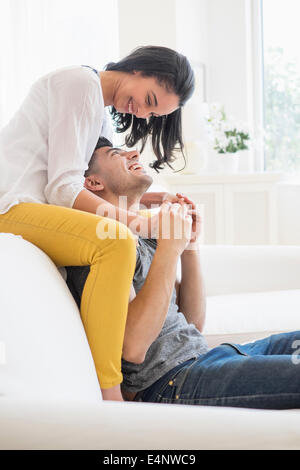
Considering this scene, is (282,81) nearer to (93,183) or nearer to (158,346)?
(93,183)

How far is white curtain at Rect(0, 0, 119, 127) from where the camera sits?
309 cm

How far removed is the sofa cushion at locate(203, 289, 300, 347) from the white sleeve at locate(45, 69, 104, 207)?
0.69 meters

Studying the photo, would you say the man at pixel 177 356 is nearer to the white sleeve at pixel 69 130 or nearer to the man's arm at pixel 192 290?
the man's arm at pixel 192 290

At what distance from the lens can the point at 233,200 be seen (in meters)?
4.27

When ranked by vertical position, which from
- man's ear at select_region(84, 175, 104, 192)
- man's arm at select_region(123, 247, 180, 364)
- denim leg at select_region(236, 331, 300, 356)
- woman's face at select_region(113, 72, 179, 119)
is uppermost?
woman's face at select_region(113, 72, 179, 119)

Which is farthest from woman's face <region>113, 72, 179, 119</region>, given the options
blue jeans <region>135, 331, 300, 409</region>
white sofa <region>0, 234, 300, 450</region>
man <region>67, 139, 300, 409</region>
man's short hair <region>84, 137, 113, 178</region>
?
blue jeans <region>135, 331, 300, 409</region>

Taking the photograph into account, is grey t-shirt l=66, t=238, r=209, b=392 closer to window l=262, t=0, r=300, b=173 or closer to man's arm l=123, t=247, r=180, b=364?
man's arm l=123, t=247, r=180, b=364

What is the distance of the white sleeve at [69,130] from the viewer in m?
1.44

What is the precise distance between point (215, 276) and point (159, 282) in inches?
42.7

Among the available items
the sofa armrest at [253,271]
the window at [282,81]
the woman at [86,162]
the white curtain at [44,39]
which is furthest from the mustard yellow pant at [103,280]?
the window at [282,81]

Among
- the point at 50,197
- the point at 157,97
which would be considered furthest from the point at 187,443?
the point at 157,97

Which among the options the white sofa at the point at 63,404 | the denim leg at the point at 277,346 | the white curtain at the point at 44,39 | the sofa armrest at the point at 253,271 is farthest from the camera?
the white curtain at the point at 44,39

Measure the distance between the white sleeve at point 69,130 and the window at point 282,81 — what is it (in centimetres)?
362
